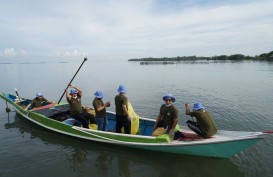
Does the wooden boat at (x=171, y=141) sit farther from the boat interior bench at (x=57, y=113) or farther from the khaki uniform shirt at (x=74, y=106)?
the khaki uniform shirt at (x=74, y=106)

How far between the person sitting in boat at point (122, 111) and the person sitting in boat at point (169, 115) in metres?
1.29

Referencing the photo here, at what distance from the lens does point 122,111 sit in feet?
28.2

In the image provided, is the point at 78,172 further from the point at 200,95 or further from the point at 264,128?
the point at 200,95

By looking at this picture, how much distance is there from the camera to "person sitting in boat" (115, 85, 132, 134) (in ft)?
27.5

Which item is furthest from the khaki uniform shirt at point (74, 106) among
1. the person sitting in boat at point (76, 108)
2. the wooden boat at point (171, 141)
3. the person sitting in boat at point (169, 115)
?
the person sitting in boat at point (169, 115)

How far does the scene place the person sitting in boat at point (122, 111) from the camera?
330 inches

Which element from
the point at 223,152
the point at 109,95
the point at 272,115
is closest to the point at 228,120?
the point at 272,115

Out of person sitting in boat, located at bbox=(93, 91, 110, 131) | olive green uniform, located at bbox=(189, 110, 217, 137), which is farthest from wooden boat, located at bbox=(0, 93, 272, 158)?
person sitting in boat, located at bbox=(93, 91, 110, 131)

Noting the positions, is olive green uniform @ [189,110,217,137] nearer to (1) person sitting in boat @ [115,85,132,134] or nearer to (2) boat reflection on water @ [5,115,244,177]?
(2) boat reflection on water @ [5,115,244,177]

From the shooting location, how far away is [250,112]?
14.1 meters

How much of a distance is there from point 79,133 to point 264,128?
879 cm

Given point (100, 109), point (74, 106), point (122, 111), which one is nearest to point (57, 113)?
point (74, 106)

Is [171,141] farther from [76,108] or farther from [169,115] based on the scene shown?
[76,108]

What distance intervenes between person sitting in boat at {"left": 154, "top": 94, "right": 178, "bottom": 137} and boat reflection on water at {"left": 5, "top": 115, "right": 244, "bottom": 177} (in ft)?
3.66
